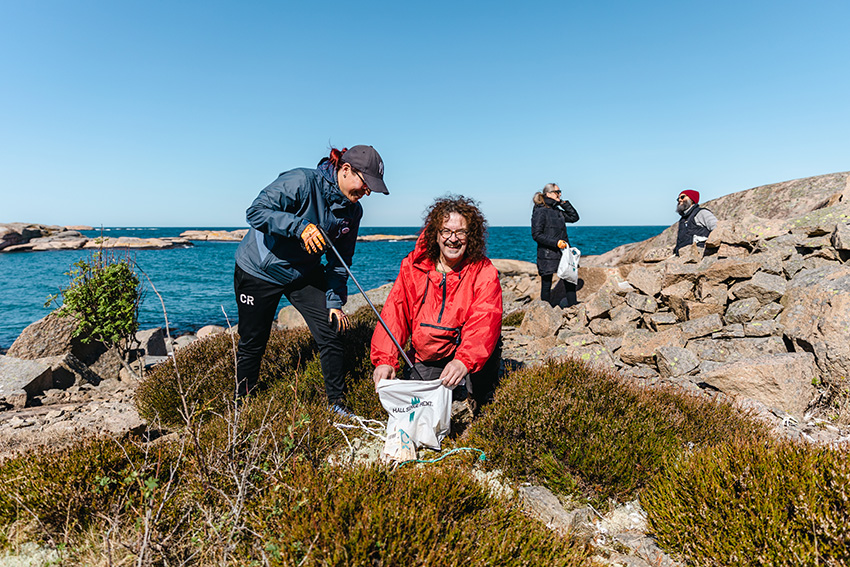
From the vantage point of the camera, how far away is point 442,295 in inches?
147

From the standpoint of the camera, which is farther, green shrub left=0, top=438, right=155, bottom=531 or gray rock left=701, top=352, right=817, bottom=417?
gray rock left=701, top=352, right=817, bottom=417

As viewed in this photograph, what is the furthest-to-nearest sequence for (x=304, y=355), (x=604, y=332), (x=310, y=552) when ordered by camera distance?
(x=604, y=332), (x=304, y=355), (x=310, y=552)

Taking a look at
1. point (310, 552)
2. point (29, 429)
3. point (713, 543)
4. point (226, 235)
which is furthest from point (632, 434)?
point (226, 235)

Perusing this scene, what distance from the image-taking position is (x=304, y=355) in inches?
222

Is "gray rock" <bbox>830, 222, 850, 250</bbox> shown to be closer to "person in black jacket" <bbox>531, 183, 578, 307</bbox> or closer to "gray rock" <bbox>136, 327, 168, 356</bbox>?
"person in black jacket" <bbox>531, 183, 578, 307</bbox>

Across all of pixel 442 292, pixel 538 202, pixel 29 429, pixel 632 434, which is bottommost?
pixel 29 429

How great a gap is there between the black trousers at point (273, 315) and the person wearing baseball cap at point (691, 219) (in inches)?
292

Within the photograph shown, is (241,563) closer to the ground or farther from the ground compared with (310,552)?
closer to the ground

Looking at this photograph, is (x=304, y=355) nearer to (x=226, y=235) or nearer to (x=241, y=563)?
(x=241, y=563)

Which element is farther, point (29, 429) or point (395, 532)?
point (29, 429)

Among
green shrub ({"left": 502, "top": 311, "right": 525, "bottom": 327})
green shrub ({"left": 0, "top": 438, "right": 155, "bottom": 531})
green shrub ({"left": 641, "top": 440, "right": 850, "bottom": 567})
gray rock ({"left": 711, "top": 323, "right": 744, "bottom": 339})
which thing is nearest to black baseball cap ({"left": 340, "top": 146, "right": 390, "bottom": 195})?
green shrub ({"left": 0, "top": 438, "right": 155, "bottom": 531})

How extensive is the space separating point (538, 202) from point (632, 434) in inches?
220

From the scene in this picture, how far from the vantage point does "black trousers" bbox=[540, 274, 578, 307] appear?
345 inches

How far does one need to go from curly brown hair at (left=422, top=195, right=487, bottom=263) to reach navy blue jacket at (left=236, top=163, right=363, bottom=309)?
2.56ft
